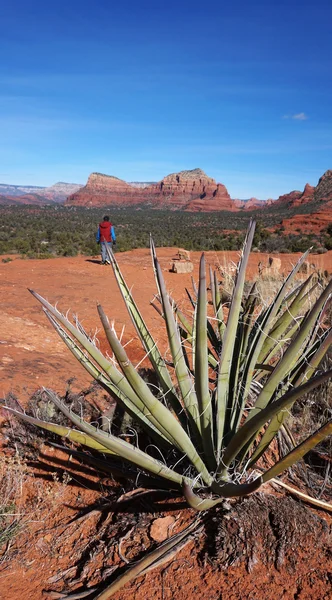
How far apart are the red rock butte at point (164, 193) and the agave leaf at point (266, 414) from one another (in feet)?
347

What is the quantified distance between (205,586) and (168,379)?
88 centimetres

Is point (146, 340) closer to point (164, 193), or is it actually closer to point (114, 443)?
point (114, 443)

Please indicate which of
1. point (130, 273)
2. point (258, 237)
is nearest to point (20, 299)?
point (130, 273)

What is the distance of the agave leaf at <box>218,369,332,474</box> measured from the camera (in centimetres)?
129

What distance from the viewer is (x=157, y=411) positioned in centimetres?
180

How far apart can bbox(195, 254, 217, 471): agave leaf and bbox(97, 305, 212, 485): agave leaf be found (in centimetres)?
9

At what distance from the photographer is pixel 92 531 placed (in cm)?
214

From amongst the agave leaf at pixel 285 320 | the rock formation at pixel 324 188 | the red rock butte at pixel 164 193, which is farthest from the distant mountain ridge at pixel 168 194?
the agave leaf at pixel 285 320

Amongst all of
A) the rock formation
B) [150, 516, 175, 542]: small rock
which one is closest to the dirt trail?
[150, 516, 175, 542]: small rock

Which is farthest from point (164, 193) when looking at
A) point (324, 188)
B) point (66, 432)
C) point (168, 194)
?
point (66, 432)

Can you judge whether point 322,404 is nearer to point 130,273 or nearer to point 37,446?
point 37,446

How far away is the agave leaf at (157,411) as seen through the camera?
1663mm

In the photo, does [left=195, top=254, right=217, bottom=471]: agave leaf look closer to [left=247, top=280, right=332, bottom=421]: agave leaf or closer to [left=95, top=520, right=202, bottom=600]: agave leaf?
[left=247, top=280, right=332, bottom=421]: agave leaf

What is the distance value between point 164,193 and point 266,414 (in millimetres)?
129389
